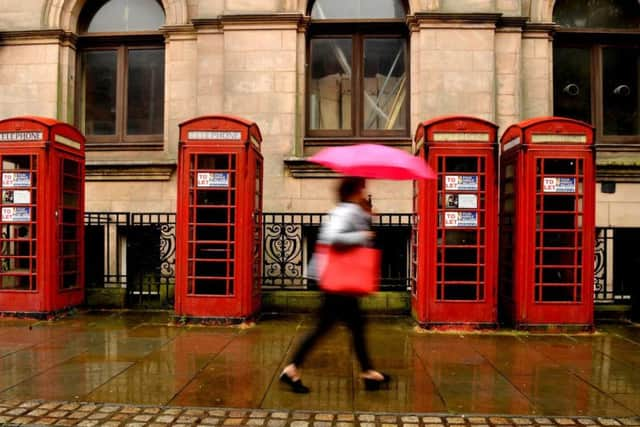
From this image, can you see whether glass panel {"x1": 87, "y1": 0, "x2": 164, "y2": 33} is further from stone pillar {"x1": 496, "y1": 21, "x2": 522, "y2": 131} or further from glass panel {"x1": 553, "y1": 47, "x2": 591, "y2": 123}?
glass panel {"x1": 553, "y1": 47, "x2": 591, "y2": 123}

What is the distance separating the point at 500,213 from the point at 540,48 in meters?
3.78

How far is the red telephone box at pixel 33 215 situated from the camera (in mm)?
8336

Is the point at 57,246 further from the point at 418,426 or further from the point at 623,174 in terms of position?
the point at 623,174

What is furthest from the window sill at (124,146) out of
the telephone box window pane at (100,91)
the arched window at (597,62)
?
the arched window at (597,62)

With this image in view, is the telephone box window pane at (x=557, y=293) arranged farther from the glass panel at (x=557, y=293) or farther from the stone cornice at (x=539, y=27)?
the stone cornice at (x=539, y=27)

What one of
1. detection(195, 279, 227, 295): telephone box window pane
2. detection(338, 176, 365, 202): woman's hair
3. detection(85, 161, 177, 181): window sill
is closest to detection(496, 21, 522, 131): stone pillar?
detection(195, 279, 227, 295): telephone box window pane

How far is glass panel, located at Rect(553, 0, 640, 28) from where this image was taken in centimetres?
1133

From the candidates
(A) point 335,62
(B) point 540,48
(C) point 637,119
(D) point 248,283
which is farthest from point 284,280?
(C) point 637,119

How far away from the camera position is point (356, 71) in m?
11.2

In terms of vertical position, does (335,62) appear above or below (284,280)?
above

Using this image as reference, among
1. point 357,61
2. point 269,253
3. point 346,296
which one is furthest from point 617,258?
point 346,296

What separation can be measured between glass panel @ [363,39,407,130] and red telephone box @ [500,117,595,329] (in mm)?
3526

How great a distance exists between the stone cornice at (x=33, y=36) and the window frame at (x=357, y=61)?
15.8 ft

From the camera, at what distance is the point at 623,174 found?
1057cm
